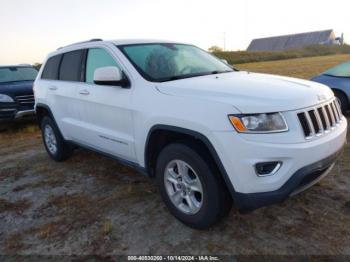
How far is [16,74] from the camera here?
10.0 m

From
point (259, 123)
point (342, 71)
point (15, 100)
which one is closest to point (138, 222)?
point (259, 123)

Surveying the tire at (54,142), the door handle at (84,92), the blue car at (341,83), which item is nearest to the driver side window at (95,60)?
the door handle at (84,92)

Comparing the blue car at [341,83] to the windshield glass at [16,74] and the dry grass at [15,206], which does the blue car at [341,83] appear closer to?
the dry grass at [15,206]

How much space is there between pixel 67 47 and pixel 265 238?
150 inches

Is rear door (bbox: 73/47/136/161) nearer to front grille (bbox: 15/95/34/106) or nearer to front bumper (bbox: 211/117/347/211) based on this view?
front bumper (bbox: 211/117/347/211)

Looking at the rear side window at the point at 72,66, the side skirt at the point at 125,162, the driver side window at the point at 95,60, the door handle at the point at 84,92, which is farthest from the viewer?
the rear side window at the point at 72,66

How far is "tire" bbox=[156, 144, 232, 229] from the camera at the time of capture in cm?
296

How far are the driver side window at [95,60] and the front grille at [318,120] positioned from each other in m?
2.17

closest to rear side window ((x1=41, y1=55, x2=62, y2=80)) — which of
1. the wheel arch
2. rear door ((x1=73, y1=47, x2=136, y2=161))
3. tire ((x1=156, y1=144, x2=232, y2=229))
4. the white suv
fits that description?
the white suv

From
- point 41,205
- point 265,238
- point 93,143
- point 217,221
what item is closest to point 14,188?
point 41,205

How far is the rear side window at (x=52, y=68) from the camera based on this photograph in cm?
539

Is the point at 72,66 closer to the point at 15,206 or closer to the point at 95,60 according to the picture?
the point at 95,60

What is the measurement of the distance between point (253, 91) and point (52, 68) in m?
3.67

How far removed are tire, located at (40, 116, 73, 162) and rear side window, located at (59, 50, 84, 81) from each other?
85cm
